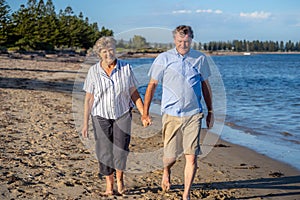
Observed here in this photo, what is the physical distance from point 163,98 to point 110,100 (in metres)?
0.60

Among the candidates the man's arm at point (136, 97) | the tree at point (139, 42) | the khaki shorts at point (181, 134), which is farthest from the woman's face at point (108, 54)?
the tree at point (139, 42)

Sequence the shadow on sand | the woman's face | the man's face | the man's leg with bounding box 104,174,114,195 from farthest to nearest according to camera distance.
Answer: the shadow on sand < the man's leg with bounding box 104,174,114,195 < the woman's face < the man's face

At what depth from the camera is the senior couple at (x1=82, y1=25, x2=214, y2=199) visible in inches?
187

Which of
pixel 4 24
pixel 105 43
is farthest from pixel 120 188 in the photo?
pixel 4 24

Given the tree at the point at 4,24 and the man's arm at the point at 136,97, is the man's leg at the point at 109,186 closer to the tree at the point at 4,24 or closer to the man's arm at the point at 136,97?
the man's arm at the point at 136,97

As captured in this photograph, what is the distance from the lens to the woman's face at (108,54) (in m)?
4.81

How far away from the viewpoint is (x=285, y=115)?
16.0 meters

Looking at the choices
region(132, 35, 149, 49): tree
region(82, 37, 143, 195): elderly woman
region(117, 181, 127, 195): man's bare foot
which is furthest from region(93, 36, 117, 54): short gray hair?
region(117, 181, 127, 195): man's bare foot

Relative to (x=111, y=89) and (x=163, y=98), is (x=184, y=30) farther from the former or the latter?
(x=111, y=89)

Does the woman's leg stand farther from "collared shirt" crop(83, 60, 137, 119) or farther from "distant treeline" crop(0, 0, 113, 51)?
"distant treeline" crop(0, 0, 113, 51)

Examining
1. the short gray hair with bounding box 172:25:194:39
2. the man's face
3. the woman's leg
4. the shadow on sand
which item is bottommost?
the shadow on sand

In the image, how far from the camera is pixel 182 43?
471 centimetres

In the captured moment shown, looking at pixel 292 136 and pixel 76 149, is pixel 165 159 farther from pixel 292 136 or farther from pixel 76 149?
pixel 292 136

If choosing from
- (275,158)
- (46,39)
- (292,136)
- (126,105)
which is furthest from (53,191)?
(46,39)
